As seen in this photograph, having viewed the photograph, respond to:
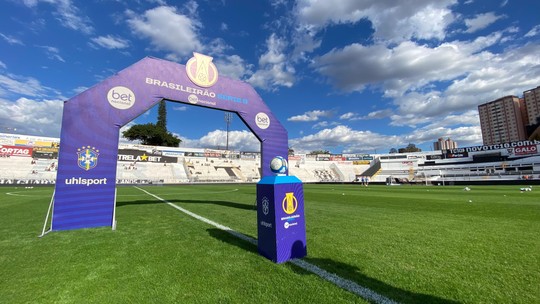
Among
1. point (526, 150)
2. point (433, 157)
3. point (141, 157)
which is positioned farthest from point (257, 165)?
point (526, 150)

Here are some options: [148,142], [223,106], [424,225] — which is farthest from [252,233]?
[148,142]

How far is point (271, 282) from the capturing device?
291 centimetres

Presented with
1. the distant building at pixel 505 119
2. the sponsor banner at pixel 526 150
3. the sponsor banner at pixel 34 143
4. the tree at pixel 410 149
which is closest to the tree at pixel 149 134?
the sponsor banner at pixel 34 143

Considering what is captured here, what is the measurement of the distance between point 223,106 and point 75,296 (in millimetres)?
7903

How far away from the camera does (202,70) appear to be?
31.0 ft

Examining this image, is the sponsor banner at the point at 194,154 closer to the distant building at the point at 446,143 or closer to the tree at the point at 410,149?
the tree at the point at 410,149

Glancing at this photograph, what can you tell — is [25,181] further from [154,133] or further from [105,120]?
[105,120]

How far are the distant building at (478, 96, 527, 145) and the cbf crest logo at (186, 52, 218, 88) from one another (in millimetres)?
131115

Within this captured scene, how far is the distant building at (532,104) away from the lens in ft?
289

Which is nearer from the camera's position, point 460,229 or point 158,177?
point 460,229

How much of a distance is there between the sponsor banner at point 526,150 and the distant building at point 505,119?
62.7 meters

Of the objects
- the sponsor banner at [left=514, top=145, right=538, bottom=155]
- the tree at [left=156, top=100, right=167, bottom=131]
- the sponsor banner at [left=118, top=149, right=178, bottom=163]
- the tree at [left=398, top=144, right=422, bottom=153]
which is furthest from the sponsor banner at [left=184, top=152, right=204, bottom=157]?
the tree at [left=398, top=144, right=422, bottom=153]

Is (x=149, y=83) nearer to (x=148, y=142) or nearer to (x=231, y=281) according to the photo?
(x=231, y=281)

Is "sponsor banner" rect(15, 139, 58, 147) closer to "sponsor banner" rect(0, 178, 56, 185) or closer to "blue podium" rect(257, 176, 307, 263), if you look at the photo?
"sponsor banner" rect(0, 178, 56, 185)
